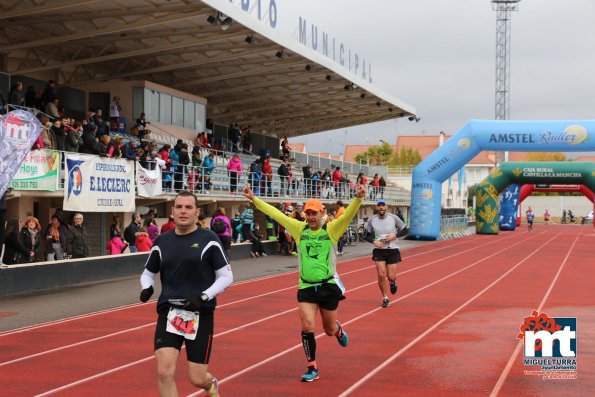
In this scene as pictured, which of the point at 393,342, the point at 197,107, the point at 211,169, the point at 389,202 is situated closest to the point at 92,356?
the point at 393,342

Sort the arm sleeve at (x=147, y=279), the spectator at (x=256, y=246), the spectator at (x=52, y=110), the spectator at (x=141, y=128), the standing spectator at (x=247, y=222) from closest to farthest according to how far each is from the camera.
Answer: the arm sleeve at (x=147, y=279), the spectator at (x=52, y=110), the standing spectator at (x=247, y=222), the spectator at (x=256, y=246), the spectator at (x=141, y=128)

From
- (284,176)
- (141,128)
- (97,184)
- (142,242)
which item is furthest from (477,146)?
(97,184)

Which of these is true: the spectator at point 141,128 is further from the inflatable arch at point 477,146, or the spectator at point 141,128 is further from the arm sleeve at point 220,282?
the arm sleeve at point 220,282

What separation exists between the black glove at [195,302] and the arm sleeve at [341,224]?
253cm

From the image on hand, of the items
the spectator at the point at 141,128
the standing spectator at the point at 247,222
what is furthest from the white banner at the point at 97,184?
the spectator at the point at 141,128

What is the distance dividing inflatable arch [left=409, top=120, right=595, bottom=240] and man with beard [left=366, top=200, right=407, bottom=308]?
2148 cm

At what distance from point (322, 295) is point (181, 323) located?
2488 millimetres

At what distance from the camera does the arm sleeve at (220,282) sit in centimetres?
571

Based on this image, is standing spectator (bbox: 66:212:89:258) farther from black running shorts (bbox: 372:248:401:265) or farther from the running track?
black running shorts (bbox: 372:248:401:265)

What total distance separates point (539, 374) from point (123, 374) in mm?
4125

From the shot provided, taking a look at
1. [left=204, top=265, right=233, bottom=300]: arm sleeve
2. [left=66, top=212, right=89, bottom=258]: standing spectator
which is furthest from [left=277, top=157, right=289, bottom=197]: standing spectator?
[left=204, top=265, right=233, bottom=300]: arm sleeve

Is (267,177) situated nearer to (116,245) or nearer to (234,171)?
(234,171)

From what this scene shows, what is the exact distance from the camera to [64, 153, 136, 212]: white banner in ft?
58.7

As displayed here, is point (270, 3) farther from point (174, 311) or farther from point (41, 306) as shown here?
point (174, 311)
